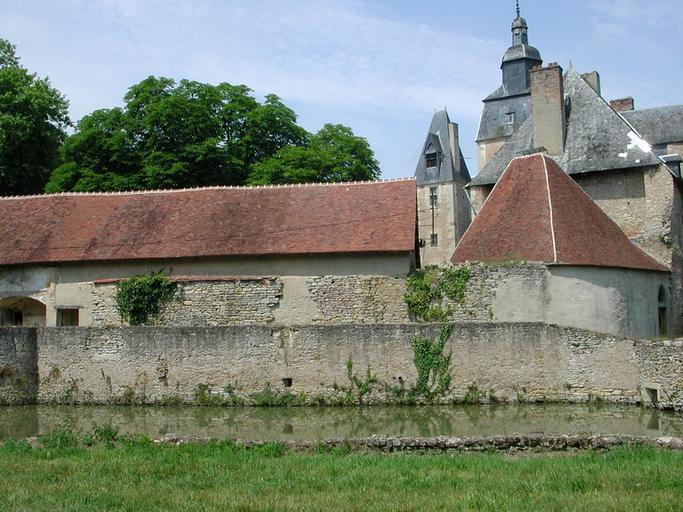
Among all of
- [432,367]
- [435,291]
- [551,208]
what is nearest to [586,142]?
[551,208]

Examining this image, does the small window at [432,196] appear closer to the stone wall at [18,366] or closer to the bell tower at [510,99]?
the bell tower at [510,99]

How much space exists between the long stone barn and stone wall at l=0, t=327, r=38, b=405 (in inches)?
178

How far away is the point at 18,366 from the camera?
19.3 meters

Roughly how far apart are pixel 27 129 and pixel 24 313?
10781 millimetres

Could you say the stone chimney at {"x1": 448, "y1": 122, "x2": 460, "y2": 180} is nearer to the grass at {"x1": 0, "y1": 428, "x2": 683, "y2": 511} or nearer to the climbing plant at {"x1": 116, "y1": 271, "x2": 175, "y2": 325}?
the climbing plant at {"x1": 116, "y1": 271, "x2": 175, "y2": 325}

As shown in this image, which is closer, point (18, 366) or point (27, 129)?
point (18, 366)

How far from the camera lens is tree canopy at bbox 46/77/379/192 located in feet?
107

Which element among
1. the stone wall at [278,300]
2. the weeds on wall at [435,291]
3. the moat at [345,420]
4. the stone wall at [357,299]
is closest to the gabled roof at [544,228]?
the weeds on wall at [435,291]

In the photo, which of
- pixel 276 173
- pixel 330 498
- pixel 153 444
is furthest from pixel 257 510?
pixel 276 173

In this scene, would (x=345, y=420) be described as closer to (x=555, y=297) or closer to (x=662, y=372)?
(x=662, y=372)

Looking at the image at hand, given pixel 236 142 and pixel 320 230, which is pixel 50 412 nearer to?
pixel 320 230

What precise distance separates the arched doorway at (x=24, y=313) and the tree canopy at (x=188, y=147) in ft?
25.8

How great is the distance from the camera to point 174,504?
726 cm

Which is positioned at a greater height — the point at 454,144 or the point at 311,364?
the point at 454,144
